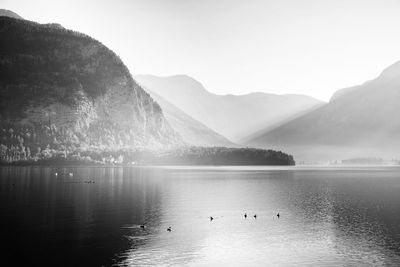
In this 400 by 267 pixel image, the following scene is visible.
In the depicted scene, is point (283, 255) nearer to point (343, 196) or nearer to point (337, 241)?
point (337, 241)

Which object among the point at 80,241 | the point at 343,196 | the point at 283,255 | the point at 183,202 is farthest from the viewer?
the point at 343,196

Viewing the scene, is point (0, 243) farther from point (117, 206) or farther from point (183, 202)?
point (183, 202)

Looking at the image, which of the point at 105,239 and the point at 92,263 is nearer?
the point at 92,263

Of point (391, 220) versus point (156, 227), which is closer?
point (156, 227)

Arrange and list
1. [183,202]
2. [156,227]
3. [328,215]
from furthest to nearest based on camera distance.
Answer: [183,202] < [328,215] < [156,227]

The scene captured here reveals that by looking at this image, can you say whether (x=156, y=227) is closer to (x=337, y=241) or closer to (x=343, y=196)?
(x=337, y=241)

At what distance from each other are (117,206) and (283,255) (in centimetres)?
5926

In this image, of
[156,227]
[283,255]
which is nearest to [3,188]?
[156,227]

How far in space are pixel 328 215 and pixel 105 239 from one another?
183ft

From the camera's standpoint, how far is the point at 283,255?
65500mm

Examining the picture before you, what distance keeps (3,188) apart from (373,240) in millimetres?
119456

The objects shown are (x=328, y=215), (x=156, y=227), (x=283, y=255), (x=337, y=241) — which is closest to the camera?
(x=283, y=255)

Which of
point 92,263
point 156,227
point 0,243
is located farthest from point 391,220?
point 0,243

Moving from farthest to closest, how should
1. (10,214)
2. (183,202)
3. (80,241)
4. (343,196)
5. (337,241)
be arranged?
(343,196) → (183,202) → (10,214) → (337,241) → (80,241)
